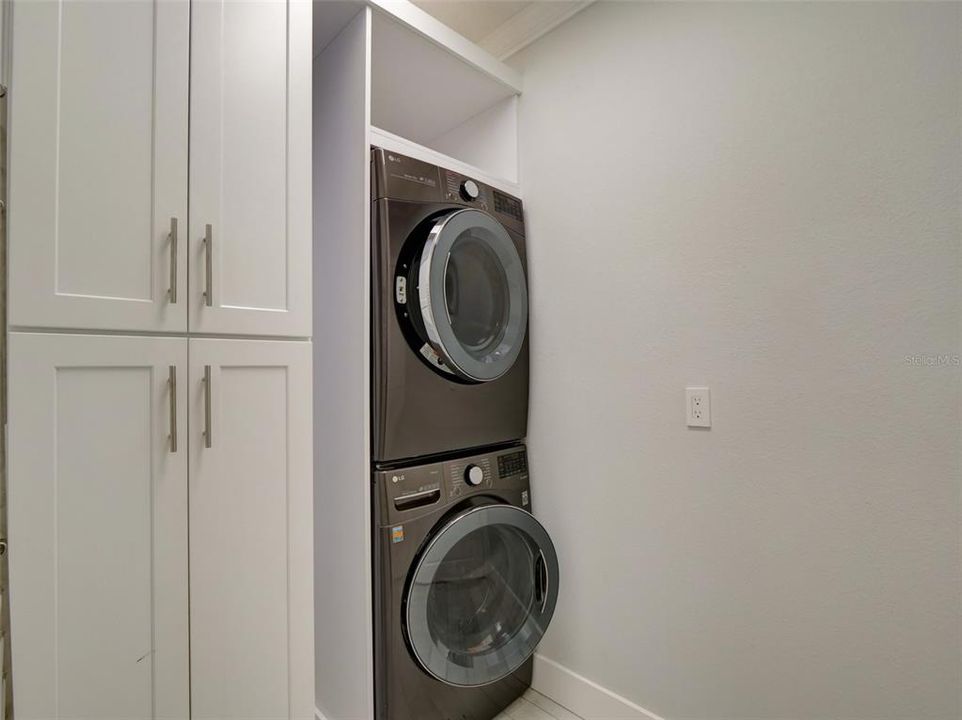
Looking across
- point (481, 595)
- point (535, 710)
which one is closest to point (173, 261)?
point (481, 595)

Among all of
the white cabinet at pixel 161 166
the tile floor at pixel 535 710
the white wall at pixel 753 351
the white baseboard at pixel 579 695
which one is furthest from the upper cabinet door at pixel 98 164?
the tile floor at pixel 535 710

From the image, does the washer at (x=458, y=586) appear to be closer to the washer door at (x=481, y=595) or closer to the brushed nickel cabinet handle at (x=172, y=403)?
the washer door at (x=481, y=595)

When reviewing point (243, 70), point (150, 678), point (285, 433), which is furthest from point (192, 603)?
point (243, 70)

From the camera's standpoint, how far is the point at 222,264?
3.68 feet

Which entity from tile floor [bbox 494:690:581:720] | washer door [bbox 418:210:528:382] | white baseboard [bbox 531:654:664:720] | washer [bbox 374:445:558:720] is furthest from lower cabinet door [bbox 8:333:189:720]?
white baseboard [bbox 531:654:664:720]

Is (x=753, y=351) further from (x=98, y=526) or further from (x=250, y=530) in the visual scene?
(x=98, y=526)

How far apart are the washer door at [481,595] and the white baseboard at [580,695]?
238 millimetres

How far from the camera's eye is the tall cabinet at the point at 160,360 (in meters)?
0.89

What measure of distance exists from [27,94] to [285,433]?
793 mm

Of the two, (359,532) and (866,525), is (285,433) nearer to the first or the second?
(359,532)

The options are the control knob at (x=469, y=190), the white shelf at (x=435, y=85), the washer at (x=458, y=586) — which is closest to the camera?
the washer at (x=458, y=586)

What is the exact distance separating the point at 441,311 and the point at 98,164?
0.83m

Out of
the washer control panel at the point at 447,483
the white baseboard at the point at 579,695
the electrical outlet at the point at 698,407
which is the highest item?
the electrical outlet at the point at 698,407

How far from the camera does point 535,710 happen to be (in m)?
1.75
